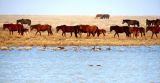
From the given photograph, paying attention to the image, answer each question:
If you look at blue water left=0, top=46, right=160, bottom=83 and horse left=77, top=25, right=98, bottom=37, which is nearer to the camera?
blue water left=0, top=46, right=160, bottom=83

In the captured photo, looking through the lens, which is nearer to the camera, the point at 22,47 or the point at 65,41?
the point at 22,47

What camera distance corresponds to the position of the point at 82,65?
22.2 meters

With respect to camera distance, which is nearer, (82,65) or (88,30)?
(82,65)

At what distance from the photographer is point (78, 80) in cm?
1700

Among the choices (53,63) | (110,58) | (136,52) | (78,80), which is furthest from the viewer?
(136,52)

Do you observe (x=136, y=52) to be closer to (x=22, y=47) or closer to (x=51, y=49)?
(x=51, y=49)

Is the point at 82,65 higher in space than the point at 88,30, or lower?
higher

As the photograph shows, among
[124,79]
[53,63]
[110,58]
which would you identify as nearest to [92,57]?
[110,58]

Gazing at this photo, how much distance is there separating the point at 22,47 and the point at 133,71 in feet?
40.4

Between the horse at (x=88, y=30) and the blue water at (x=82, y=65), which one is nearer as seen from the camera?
the blue water at (x=82, y=65)

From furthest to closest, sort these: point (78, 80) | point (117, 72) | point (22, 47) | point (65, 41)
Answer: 1. point (65, 41)
2. point (22, 47)
3. point (117, 72)
4. point (78, 80)

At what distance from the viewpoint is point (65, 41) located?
3416 cm

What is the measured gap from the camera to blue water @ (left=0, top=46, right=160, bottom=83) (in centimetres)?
1748

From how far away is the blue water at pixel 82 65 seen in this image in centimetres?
1748
